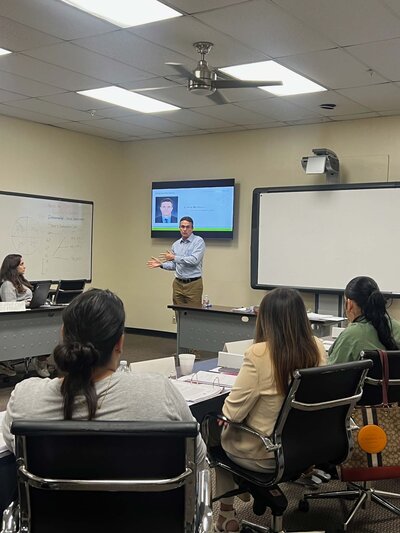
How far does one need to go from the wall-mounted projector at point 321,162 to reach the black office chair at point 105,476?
5418 mm

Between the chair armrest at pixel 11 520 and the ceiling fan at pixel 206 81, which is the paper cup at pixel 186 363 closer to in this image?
the chair armrest at pixel 11 520

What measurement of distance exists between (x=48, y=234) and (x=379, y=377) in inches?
227

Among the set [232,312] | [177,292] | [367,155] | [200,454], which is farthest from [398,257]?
[200,454]

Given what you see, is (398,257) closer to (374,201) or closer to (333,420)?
(374,201)

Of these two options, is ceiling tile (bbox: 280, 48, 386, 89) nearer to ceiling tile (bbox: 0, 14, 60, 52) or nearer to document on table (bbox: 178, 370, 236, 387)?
ceiling tile (bbox: 0, 14, 60, 52)

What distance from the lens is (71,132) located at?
7805mm

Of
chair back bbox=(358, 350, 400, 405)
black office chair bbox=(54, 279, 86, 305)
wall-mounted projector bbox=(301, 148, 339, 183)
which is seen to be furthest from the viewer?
wall-mounted projector bbox=(301, 148, 339, 183)

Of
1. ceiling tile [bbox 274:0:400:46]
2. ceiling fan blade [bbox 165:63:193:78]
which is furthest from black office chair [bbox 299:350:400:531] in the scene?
ceiling fan blade [bbox 165:63:193:78]

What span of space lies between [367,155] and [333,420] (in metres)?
4.84

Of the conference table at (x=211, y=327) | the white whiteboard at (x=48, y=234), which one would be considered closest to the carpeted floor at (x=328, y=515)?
the conference table at (x=211, y=327)

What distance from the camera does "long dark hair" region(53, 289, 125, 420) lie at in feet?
4.85

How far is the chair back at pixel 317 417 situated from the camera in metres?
2.13

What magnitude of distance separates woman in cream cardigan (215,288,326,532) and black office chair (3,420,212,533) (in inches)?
30.1

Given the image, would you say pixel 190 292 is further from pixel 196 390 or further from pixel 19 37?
pixel 196 390
